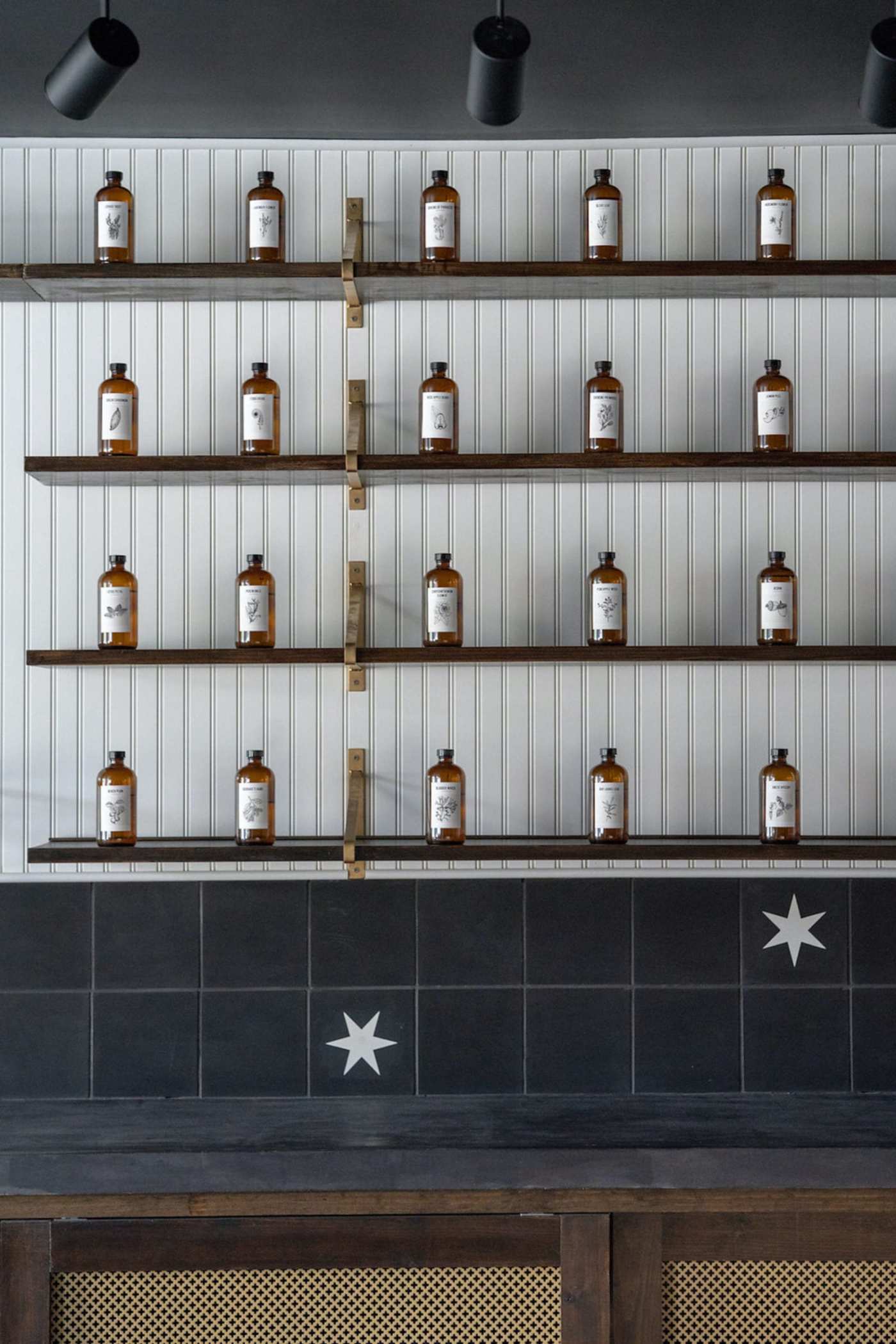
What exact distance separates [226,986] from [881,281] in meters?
1.75

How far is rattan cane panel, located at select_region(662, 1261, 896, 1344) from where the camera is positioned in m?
1.68

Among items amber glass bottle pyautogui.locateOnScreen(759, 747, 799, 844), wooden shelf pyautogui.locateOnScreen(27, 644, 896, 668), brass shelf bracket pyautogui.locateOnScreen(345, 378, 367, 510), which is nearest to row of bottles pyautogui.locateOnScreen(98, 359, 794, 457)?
brass shelf bracket pyautogui.locateOnScreen(345, 378, 367, 510)

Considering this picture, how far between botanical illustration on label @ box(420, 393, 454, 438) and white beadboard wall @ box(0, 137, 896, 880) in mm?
143

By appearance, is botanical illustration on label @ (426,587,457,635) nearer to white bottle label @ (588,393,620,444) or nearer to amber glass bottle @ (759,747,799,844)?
white bottle label @ (588,393,620,444)

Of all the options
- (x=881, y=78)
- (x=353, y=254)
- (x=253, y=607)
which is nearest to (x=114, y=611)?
(x=253, y=607)

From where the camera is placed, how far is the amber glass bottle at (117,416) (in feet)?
6.48

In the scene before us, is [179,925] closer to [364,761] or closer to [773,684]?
[364,761]

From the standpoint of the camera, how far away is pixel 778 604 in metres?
1.96

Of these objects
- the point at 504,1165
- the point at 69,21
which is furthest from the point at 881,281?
the point at 504,1165

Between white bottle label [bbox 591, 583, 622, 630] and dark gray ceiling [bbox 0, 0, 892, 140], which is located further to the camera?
white bottle label [bbox 591, 583, 622, 630]

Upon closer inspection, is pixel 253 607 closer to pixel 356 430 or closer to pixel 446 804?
pixel 356 430

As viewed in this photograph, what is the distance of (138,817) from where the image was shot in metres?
2.11

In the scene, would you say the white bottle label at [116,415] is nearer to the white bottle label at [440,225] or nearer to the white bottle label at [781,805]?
the white bottle label at [440,225]

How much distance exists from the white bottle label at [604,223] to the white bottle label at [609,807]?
96cm
